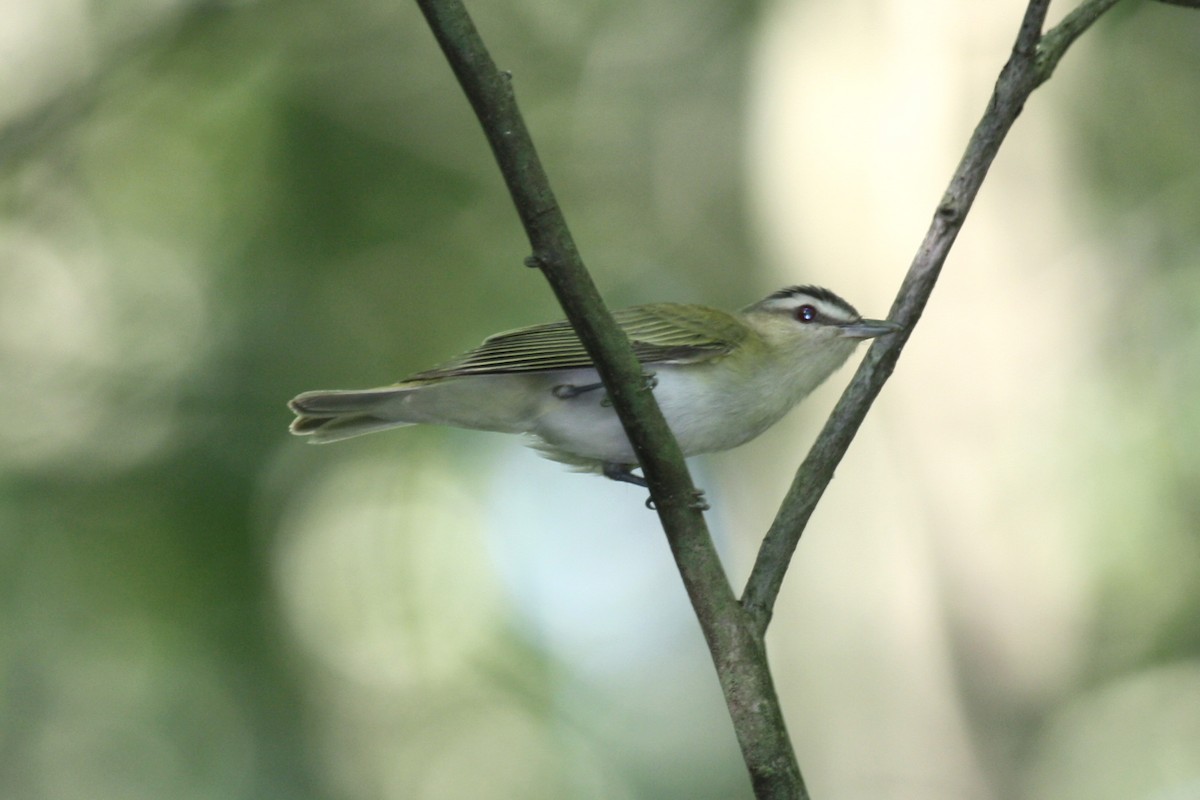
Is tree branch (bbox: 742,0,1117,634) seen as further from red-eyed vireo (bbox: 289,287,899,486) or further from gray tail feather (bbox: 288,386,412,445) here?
gray tail feather (bbox: 288,386,412,445)

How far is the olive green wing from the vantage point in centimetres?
403

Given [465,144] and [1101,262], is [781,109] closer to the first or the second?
[1101,262]

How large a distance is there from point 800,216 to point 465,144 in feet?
13.4

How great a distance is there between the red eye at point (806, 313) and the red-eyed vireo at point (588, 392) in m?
0.16

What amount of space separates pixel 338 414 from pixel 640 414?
1.94 m

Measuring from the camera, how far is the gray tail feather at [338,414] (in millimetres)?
3980

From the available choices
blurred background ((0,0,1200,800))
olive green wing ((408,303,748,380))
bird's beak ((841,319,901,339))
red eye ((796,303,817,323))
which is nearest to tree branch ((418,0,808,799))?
olive green wing ((408,303,748,380))

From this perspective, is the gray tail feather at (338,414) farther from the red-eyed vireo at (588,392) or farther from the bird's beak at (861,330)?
the bird's beak at (861,330)

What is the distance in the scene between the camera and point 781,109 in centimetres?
797

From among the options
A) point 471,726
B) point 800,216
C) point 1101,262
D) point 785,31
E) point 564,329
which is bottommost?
point 471,726

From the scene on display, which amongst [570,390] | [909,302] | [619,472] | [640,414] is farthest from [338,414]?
[909,302]

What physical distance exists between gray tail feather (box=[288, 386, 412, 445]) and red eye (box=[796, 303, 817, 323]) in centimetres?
172

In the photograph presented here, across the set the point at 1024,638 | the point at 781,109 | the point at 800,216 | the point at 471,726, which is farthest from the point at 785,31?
the point at 471,726

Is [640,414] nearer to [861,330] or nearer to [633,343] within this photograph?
[633,343]
